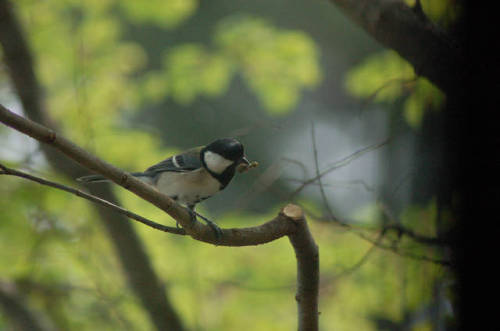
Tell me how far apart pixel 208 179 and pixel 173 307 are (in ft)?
3.74

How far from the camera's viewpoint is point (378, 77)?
7.55 ft

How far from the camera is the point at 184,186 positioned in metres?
1.26

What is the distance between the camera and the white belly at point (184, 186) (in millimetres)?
1243

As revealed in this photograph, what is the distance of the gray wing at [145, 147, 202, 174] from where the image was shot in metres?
1.19

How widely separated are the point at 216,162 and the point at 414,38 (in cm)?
55

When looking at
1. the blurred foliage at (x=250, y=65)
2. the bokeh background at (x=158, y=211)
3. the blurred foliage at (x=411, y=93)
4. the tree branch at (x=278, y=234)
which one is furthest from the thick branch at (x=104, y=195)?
the blurred foliage at (x=411, y=93)

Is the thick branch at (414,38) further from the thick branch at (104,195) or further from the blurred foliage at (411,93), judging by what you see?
the thick branch at (104,195)

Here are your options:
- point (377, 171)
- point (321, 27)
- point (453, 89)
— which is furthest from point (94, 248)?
point (321, 27)

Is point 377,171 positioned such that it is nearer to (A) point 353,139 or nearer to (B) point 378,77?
(A) point 353,139

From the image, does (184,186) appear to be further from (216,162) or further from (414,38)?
(414,38)

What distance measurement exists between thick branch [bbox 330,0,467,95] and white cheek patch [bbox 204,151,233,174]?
0.44 meters

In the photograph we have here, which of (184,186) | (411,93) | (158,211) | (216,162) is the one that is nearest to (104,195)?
(158,211)

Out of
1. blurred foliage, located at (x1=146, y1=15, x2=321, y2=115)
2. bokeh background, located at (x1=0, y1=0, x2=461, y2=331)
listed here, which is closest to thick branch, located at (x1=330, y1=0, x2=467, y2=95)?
bokeh background, located at (x1=0, y1=0, x2=461, y2=331)

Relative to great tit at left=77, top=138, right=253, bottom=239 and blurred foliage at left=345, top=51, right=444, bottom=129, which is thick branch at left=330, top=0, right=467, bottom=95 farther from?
great tit at left=77, top=138, right=253, bottom=239
